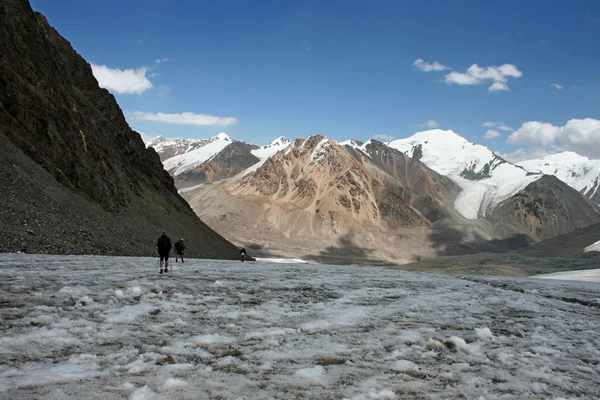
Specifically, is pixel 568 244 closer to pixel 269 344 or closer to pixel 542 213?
pixel 542 213

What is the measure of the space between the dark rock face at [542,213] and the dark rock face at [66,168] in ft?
540

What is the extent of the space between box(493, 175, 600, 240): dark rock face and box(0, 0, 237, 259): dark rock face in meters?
165

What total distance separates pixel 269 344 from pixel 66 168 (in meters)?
36.8

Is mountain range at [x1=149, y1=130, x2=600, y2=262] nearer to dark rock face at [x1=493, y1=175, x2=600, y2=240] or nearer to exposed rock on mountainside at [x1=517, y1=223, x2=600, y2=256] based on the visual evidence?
dark rock face at [x1=493, y1=175, x2=600, y2=240]

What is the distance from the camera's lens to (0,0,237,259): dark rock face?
91.9 ft

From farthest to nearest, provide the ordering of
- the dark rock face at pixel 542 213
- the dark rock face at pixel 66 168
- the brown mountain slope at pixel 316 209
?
the dark rock face at pixel 542 213
the brown mountain slope at pixel 316 209
the dark rock face at pixel 66 168

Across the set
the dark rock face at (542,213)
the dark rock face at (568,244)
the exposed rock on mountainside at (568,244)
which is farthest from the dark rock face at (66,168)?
the dark rock face at (542,213)

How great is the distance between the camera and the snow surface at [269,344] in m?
5.95

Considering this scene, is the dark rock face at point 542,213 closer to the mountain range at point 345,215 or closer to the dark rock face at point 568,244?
Result: the mountain range at point 345,215

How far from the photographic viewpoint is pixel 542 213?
18900cm

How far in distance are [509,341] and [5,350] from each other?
8814mm

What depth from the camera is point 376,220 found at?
497 ft

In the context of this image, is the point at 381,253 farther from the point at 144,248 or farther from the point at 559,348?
the point at 559,348

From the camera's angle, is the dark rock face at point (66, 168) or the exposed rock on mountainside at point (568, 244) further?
the exposed rock on mountainside at point (568, 244)
